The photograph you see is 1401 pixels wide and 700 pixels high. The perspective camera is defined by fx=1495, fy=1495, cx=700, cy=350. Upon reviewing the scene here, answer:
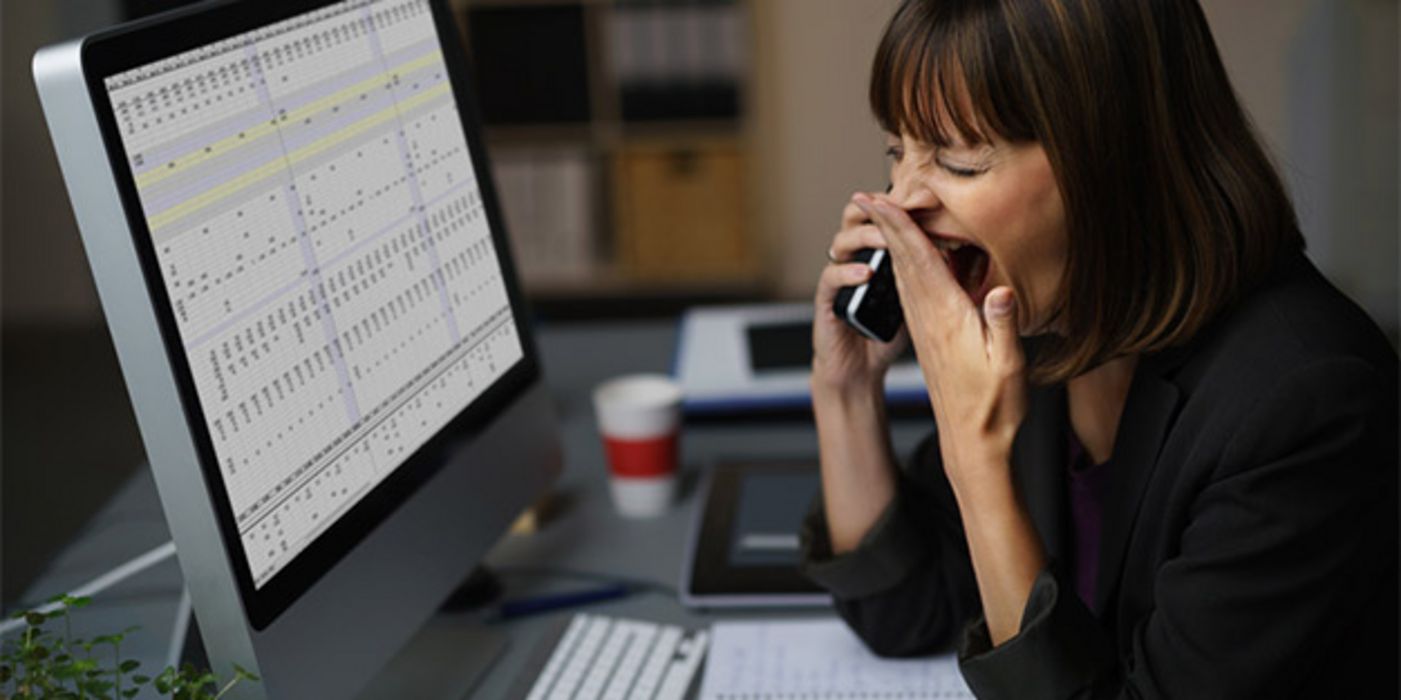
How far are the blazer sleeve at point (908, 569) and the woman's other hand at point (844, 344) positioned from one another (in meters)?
0.09

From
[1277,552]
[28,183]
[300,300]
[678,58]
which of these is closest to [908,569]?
[1277,552]

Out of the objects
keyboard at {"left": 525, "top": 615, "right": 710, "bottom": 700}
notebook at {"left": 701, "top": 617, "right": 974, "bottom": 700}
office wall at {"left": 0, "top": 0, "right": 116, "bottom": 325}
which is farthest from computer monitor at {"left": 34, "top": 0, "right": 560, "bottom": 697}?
office wall at {"left": 0, "top": 0, "right": 116, "bottom": 325}

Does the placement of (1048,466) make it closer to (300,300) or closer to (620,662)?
(620,662)

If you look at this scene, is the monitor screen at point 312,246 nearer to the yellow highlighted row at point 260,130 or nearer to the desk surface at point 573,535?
the yellow highlighted row at point 260,130

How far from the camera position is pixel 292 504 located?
99 centimetres

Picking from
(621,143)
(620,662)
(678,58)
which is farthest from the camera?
(621,143)

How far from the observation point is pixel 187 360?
902mm

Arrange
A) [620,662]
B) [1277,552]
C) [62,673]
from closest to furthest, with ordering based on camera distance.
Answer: [62,673] → [1277,552] → [620,662]

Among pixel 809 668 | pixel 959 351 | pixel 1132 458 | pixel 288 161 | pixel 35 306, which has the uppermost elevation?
pixel 288 161

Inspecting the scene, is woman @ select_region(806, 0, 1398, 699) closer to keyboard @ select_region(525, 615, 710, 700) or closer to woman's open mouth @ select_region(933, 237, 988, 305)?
woman's open mouth @ select_region(933, 237, 988, 305)

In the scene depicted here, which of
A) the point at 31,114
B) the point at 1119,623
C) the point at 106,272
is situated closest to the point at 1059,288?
the point at 1119,623

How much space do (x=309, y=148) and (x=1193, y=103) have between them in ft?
2.02

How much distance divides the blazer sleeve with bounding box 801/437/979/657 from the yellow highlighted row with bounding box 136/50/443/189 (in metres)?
0.52

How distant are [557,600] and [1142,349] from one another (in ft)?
1.79
